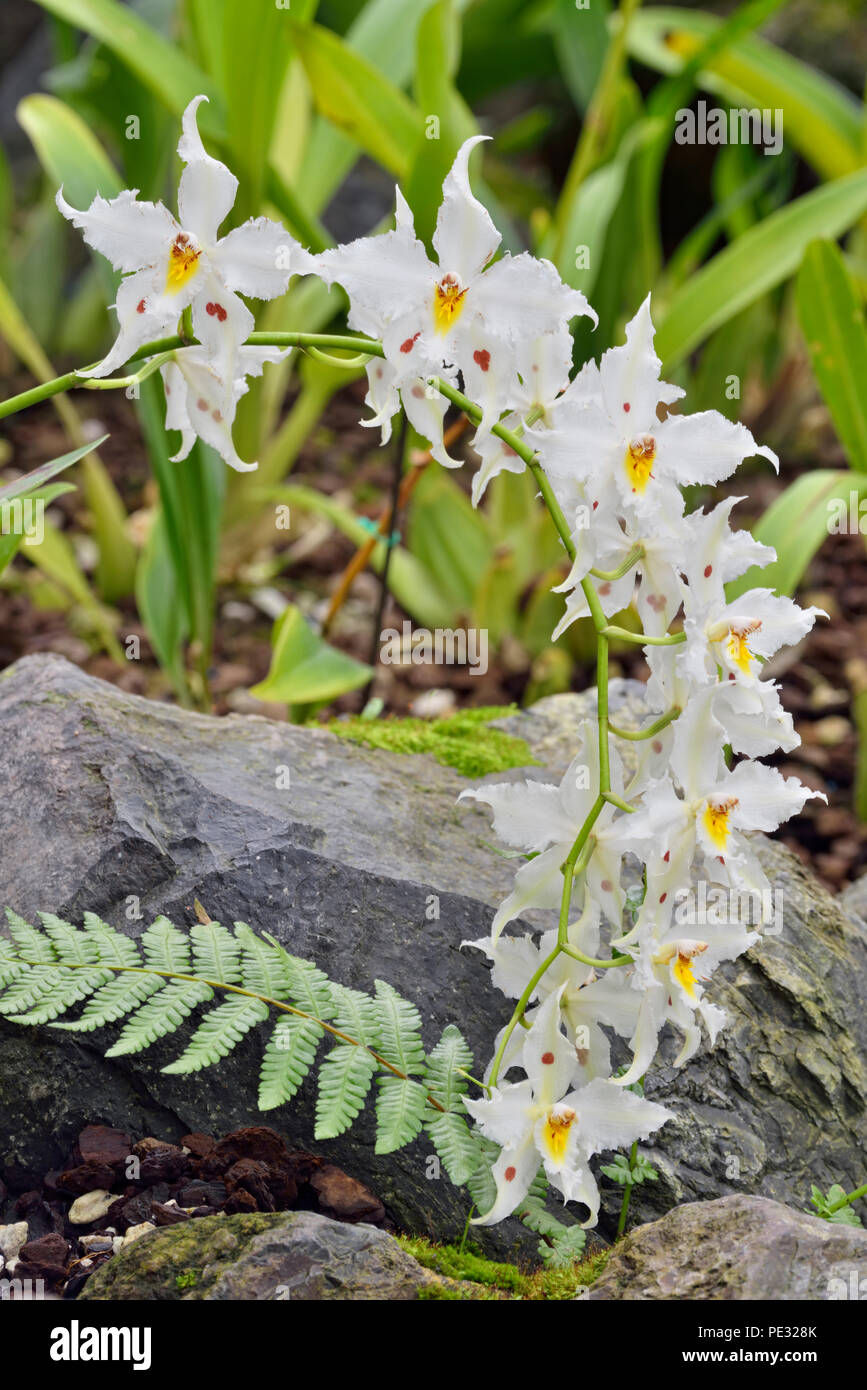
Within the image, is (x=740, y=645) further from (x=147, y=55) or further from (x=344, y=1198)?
(x=147, y=55)

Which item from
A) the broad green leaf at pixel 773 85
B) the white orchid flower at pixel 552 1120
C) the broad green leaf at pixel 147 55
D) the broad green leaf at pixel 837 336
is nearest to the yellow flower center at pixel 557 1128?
the white orchid flower at pixel 552 1120

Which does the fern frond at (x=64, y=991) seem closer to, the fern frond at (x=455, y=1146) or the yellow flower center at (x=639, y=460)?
the fern frond at (x=455, y=1146)

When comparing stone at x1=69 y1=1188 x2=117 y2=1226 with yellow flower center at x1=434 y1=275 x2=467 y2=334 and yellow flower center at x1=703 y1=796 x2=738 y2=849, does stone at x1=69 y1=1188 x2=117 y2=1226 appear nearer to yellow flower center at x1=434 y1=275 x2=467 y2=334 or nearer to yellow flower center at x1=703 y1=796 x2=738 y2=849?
yellow flower center at x1=703 y1=796 x2=738 y2=849

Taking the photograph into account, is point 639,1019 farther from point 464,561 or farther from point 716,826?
point 464,561

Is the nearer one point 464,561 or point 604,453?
point 604,453

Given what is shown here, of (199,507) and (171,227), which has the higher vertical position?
(199,507)
